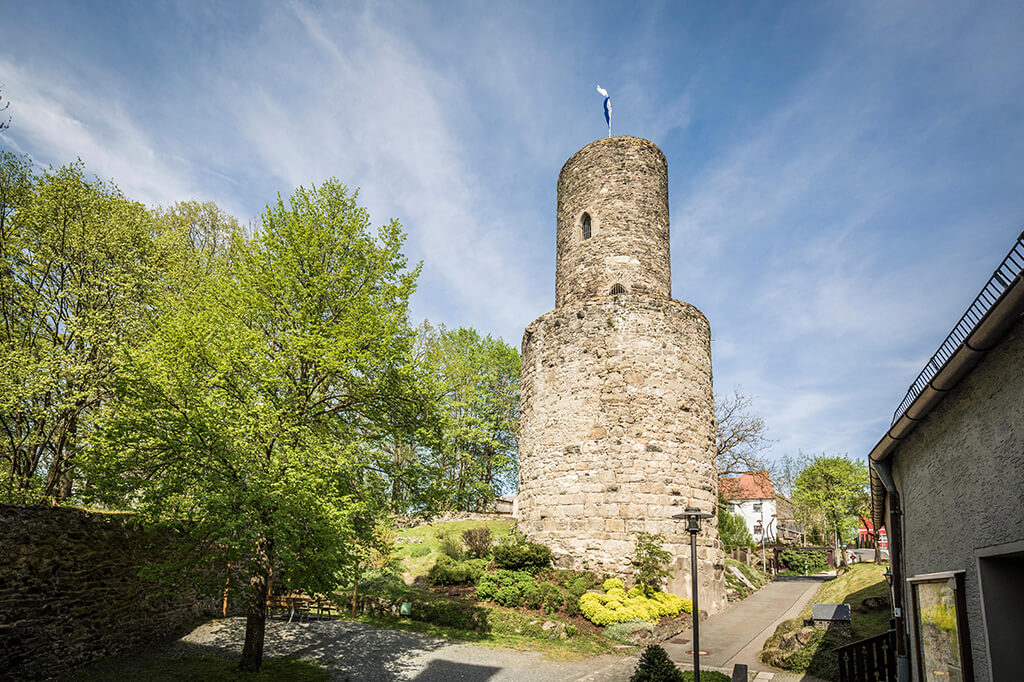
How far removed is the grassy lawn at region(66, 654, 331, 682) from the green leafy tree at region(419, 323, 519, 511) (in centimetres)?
1898

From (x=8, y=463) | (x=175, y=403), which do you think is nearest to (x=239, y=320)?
(x=175, y=403)

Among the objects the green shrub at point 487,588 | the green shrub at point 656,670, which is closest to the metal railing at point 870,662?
→ the green shrub at point 656,670

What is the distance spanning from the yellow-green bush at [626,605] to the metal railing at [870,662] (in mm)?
5461

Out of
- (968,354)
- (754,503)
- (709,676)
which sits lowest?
(709,676)

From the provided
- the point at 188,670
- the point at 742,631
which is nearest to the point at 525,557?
the point at 742,631

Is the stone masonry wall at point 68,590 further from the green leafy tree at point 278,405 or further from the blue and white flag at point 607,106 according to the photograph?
the blue and white flag at point 607,106

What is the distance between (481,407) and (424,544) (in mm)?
12535

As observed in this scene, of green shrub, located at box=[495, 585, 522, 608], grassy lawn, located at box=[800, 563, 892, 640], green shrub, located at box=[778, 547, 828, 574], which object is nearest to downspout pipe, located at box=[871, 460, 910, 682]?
→ grassy lawn, located at box=[800, 563, 892, 640]

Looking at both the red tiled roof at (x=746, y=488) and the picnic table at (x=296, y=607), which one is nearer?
the picnic table at (x=296, y=607)

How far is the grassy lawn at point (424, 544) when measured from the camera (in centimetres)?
2070

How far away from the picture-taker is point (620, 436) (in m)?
17.3

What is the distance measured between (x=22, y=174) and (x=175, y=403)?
1073 centimetres

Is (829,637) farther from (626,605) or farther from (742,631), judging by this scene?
(626,605)

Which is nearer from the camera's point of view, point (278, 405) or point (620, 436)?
point (278, 405)
